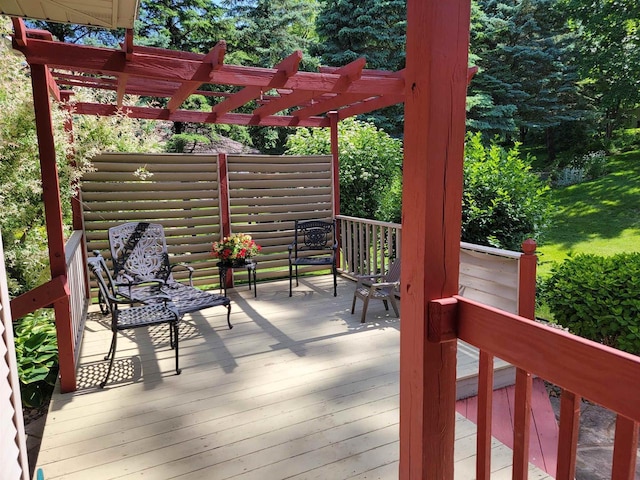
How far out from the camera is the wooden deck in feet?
6.61

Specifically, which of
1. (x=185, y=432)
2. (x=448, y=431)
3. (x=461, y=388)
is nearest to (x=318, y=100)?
(x=461, y=388)

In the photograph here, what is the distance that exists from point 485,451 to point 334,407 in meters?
1.40

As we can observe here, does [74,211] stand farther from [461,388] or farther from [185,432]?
[461,388]

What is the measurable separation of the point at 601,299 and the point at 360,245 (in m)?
2.79

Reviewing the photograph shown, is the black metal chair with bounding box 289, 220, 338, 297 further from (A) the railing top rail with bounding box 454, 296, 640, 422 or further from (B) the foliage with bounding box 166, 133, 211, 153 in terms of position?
(B) the foliage with bounding box 166, 133, 211, 153

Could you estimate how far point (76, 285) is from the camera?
→ 3646 mm

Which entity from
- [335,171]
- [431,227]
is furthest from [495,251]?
[335,171]

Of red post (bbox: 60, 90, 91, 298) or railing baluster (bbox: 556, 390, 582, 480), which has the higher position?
red post (bbox: 60, 90, 91, 298)

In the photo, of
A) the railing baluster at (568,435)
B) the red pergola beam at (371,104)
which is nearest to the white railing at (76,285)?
the railing baluster at (568,435)

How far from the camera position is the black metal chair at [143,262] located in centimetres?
401

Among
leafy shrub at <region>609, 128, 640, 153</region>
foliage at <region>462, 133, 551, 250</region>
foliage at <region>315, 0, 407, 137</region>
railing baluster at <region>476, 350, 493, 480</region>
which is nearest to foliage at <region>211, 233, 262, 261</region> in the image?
foliage at <region>462, 133, 551, 250</region>

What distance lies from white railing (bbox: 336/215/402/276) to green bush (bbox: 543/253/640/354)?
181cm

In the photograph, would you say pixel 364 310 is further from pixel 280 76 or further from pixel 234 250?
pixel 280 76

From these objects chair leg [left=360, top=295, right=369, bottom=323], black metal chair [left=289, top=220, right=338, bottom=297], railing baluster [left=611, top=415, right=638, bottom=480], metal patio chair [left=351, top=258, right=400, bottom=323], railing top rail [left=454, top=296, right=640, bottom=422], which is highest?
railing top rail [left=454, top=296, right=640, bottom=422]
